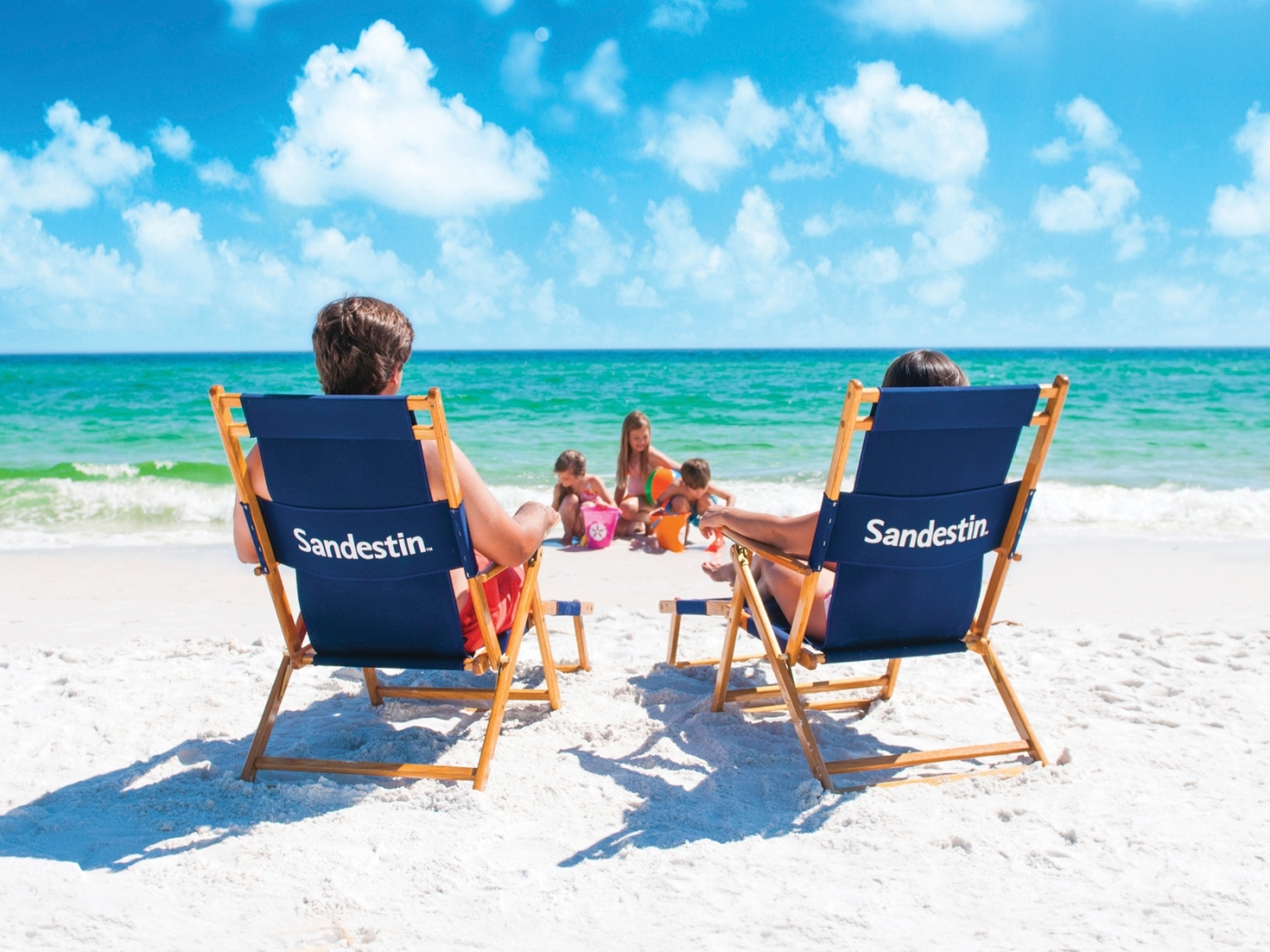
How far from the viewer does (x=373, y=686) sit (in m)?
3.34

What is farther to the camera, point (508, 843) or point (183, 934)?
point (508, 843)

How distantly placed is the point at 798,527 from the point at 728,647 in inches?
24.1

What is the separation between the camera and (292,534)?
2619mm

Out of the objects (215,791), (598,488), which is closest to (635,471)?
(598,488)

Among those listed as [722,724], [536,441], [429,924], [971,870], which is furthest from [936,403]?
[536,441]

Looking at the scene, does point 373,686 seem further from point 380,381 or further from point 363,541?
point 380,381

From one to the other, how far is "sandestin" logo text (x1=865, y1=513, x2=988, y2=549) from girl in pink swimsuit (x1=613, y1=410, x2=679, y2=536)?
4796 millimetres

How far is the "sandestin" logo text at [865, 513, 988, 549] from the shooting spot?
2588mm

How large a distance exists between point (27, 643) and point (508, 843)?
310 centimetres

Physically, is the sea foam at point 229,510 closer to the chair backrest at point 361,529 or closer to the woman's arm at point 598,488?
the woman's arm at point 598,488

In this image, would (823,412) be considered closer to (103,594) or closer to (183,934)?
(103,594)

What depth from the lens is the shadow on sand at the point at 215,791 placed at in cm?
235

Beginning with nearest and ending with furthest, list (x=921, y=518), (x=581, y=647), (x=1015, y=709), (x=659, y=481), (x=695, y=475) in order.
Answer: (x=921, y=518), (x=1015, y=709), (x=581, y=647), (x=695, y=475), (x=659, y=481)

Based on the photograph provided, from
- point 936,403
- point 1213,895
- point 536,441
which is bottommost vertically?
point 536,441
